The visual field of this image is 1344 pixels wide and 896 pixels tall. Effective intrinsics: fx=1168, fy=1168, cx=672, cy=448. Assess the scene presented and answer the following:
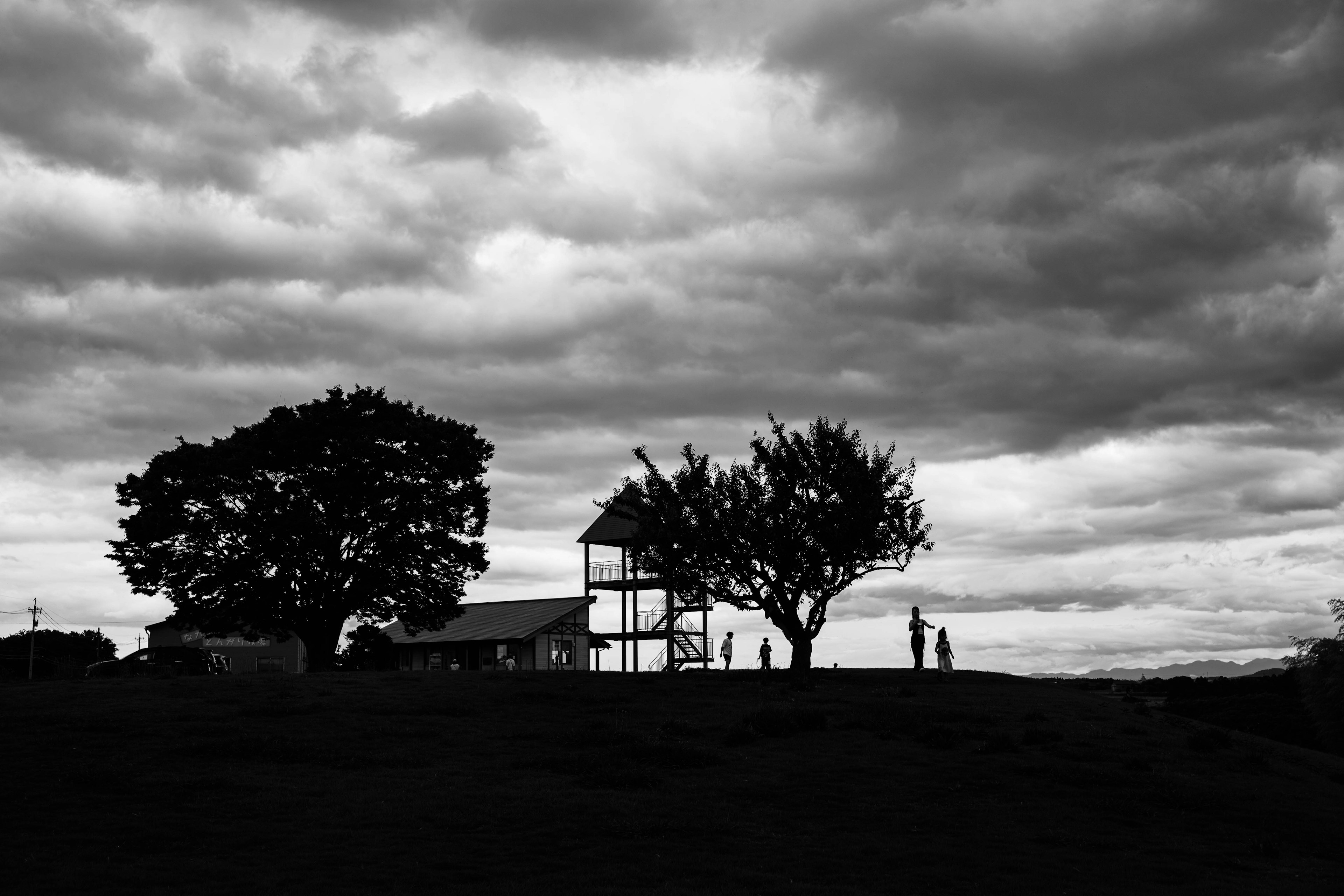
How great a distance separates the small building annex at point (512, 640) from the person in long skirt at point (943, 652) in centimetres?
3175

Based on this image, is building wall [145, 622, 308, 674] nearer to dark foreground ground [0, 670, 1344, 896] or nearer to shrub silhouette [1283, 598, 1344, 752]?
dark foreground ground [0, 670, 1344, 896]

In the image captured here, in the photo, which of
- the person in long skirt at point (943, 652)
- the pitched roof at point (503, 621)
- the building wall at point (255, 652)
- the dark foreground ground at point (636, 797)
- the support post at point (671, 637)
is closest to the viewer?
the dark foreground ground at point (636, 797)

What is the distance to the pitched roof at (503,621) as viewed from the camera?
75125 millimetres

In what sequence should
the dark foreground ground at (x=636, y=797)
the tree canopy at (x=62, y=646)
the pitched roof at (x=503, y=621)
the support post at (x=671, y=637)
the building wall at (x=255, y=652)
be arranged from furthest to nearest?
the tree canopy at (x=62, y=646), the building wall at (x=255, y=652), the pitched roof at (x=503, y=621), the support post at (x=671, y=637), the dark foreground ground at (x=636, y=797)

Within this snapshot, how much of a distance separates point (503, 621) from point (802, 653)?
106 ft

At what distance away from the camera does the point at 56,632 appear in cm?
12369

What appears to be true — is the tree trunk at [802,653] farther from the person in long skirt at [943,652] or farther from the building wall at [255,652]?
the building wall at [255,652]

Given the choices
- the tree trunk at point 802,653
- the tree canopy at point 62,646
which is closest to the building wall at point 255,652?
the tree canopy at point 62,646

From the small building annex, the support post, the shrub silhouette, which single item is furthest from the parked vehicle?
the shrub silhouette

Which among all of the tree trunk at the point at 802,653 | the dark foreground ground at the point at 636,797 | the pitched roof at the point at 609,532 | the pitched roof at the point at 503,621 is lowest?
the dark foreground ground at the point at 636,797

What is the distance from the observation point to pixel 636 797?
24.0 metres

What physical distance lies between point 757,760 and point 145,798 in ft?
44.3

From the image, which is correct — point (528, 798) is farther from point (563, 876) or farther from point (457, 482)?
point (457, 482)

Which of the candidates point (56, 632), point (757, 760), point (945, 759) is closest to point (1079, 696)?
point (945, 759)
